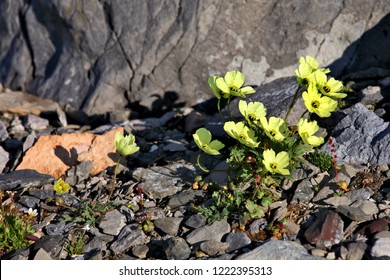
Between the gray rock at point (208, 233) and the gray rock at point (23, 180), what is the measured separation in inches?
57.8

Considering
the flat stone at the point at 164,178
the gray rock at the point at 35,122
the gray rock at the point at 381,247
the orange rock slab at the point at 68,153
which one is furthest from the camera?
the gray rock at the point at 35,122

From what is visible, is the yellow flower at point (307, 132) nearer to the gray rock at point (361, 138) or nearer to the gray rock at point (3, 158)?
the gray rock at point (361, 138)

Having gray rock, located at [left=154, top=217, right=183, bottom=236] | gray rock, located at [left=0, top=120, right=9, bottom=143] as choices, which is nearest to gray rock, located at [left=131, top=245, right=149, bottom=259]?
gray rock, located at [left=154, top=217, right=183, bottom=236]

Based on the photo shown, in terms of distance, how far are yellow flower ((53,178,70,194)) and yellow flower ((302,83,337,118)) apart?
197 cm

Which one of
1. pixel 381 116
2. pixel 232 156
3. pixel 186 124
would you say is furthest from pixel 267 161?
pixel 186 124

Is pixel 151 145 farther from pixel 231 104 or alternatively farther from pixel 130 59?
pixel 130 59

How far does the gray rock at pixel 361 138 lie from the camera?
517 centimetres

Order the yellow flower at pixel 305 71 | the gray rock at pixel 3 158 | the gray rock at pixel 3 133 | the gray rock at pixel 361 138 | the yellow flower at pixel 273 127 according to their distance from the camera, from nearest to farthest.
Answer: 1. the yellow flower at pixel 273 127
2. the yellow flower at pixel 305 71
3. the gray rock at pixel 361 138
4. the gray rock at pixel 3 158
5. the gray rock at pixel 3 133

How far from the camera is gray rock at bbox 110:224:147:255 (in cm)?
472

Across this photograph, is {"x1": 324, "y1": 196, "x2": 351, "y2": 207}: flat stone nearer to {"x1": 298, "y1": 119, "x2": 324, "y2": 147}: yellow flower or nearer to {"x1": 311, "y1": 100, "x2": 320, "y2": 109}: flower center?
{"x1": 298, "y1": 119, "x2": 324, "y2": 147}: yellow flower

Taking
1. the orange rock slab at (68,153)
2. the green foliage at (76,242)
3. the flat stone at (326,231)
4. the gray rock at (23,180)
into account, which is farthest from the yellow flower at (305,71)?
the gray rock at (23,180)

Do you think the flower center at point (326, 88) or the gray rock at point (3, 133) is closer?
the flower center at point (326, 88)

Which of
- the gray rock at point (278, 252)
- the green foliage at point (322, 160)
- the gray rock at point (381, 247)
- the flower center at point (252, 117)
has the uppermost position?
the flower center at point (252, 117)

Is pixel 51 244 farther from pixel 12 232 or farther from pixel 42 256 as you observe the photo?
pixel 12 232
